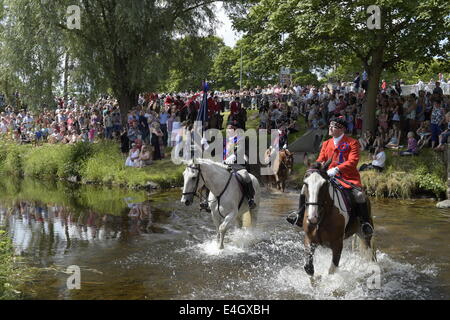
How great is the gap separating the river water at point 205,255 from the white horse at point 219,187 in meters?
0.74

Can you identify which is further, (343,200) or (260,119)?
(260,119)

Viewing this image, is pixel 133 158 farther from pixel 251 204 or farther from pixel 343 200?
pixel 343 200

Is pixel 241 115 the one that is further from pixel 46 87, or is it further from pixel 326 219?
pixel 326 219

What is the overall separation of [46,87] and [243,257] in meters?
17.9

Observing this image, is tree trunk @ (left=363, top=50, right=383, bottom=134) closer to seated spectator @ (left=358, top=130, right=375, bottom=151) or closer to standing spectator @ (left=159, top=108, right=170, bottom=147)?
seated spectator @ (left=358, top=130, right=375, bottom=151)

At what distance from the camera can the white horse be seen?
10898 millimetres

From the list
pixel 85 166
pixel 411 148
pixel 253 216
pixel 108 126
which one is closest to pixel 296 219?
pixel 253 216

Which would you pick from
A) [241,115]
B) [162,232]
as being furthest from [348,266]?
[241,115]

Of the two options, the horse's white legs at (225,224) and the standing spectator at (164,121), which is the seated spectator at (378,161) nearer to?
the horse's white legs at (225,224)

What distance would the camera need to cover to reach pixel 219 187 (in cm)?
1131

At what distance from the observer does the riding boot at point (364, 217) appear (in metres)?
9.05

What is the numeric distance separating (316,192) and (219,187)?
365cm

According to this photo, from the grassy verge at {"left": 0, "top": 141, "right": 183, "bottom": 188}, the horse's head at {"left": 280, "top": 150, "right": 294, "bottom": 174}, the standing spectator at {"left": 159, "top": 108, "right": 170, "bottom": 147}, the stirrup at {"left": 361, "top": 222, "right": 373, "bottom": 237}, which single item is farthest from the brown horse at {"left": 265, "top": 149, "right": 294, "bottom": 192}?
the stirrup at {"left": 361, "top": 222, "right": 373, "bottom": 237}

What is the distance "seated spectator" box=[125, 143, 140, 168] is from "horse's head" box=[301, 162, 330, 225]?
16372mm
